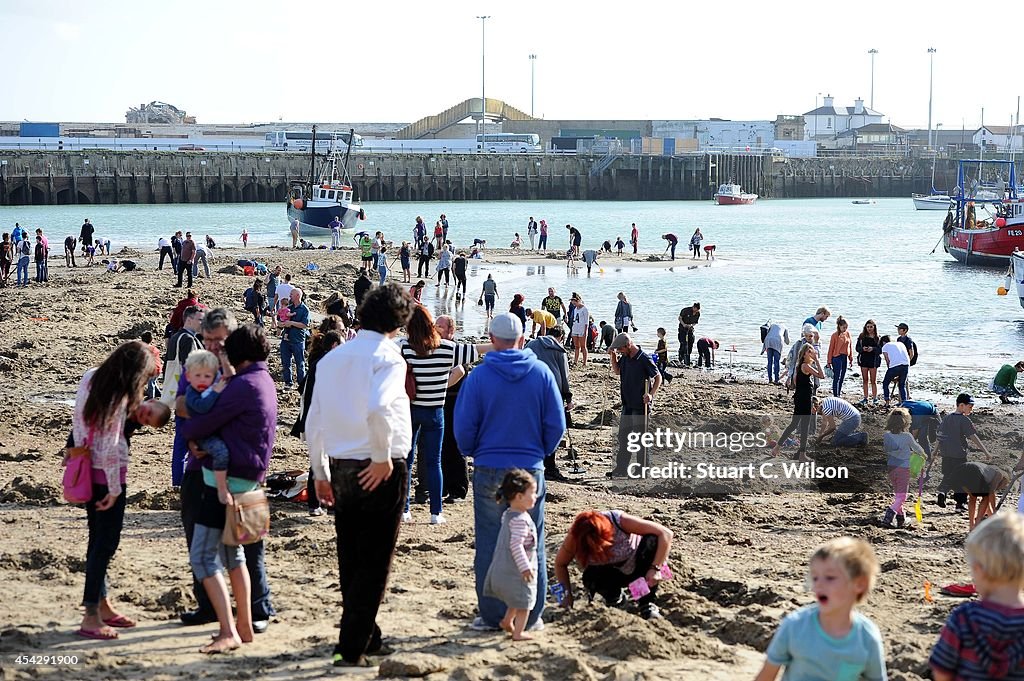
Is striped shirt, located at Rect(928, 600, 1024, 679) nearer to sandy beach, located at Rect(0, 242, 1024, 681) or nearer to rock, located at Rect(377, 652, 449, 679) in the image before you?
sandy beach, located at Rect(0, 242, 1024, 681)

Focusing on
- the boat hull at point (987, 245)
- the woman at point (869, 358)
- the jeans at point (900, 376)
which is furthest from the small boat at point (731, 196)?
the jeans at point (900, 376)

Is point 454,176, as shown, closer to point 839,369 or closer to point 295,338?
point 839,369

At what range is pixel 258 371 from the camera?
5594 millimetres

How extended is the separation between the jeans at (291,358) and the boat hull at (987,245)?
3819 centimetres

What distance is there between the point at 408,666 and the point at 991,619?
8.46ft

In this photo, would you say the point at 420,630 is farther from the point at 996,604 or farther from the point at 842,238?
the point at 842,238

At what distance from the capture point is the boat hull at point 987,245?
1842 inches

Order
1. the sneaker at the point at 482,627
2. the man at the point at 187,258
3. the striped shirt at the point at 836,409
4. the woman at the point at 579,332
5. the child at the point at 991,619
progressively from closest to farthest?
the child at the point at 991,619 → the sneaker at the point at 482,627 → the striped shirt at the point at 836,409 → the woman at the point at 579,332 → the man at the point at 187,258

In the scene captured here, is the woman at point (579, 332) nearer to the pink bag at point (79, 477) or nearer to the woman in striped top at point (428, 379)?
the woman in striped top at point (428, 379)

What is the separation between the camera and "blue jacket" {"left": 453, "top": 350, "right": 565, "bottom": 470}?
5.97 metres

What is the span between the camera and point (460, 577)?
7.13m

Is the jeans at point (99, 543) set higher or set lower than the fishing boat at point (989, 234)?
lower

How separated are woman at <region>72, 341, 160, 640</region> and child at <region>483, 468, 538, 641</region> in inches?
69.6

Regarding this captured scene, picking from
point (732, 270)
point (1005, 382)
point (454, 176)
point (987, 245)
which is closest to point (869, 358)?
point (1005, 382)
